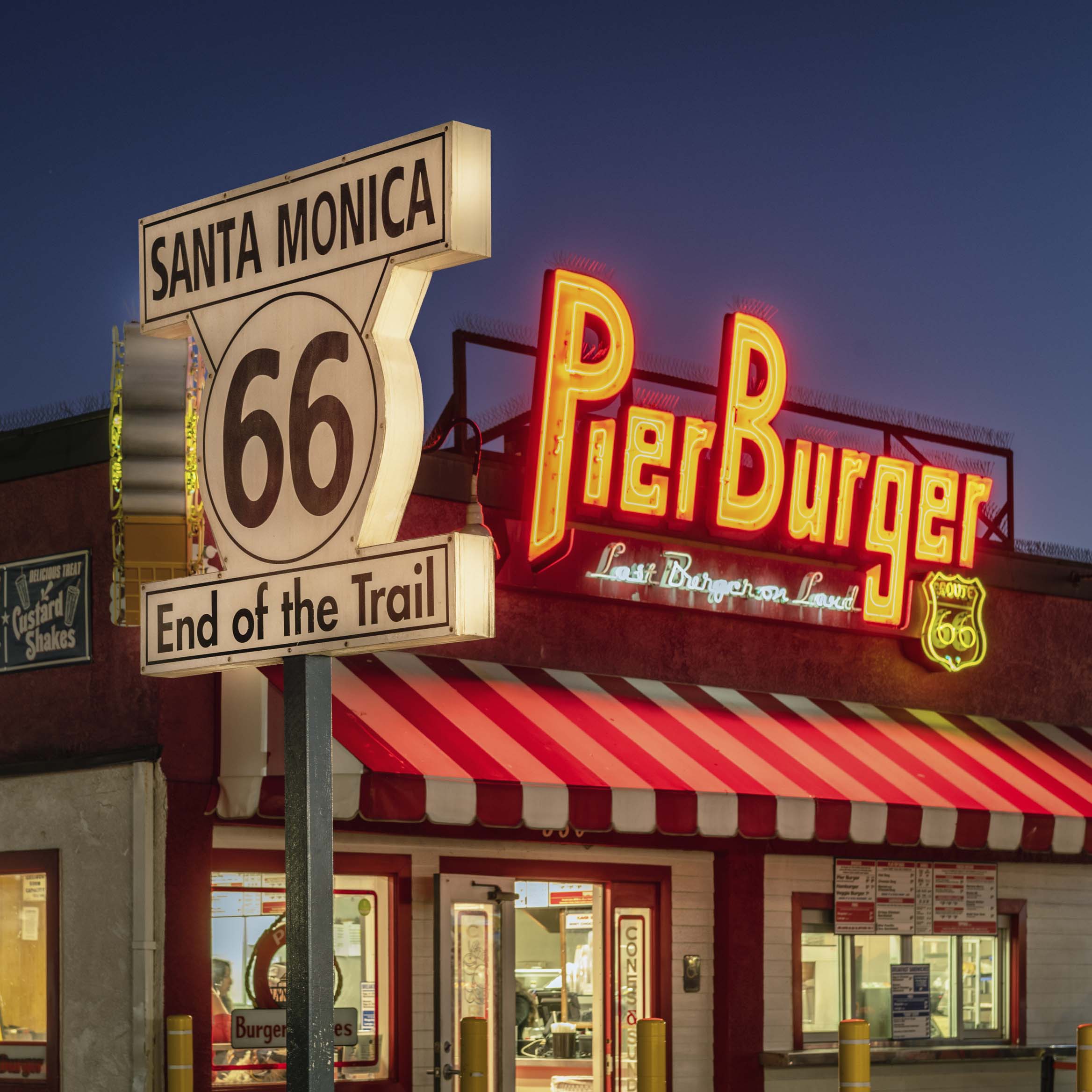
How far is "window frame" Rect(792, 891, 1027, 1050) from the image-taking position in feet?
46.3

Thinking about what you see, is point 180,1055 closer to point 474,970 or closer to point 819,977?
point 474,970

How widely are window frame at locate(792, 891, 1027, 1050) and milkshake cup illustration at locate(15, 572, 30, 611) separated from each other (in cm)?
633

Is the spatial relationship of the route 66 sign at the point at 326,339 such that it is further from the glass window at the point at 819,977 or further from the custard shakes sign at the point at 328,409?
the glass window at the point at 819,977

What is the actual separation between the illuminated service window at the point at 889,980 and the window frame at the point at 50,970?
5908 mm

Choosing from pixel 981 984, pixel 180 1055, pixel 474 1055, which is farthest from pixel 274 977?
pixel 981 984

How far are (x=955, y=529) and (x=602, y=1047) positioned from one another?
5373 millimetres

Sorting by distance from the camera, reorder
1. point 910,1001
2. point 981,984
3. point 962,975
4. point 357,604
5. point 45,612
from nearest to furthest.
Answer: point 357,604 → point 45,612 → point 910,1001 → point 962,975 → point 981,984

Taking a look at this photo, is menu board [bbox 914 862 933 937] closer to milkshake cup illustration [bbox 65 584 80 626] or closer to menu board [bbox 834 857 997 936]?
menu board [bbox 834 857 997 936]

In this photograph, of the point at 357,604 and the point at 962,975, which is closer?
the point at 357,604

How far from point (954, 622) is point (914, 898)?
7.91 feet

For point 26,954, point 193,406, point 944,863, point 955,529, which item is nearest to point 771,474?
point 955,529

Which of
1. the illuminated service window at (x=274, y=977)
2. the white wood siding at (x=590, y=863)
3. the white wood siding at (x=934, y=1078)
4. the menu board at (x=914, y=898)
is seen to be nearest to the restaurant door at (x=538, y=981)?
the white wood siding at (x=590, y=863)

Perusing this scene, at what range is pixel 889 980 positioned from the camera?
14.7 meters

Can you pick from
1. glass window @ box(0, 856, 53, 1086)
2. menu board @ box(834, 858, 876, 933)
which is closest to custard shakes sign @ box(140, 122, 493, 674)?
glass window @ box(0, 856, 53, 1086)
